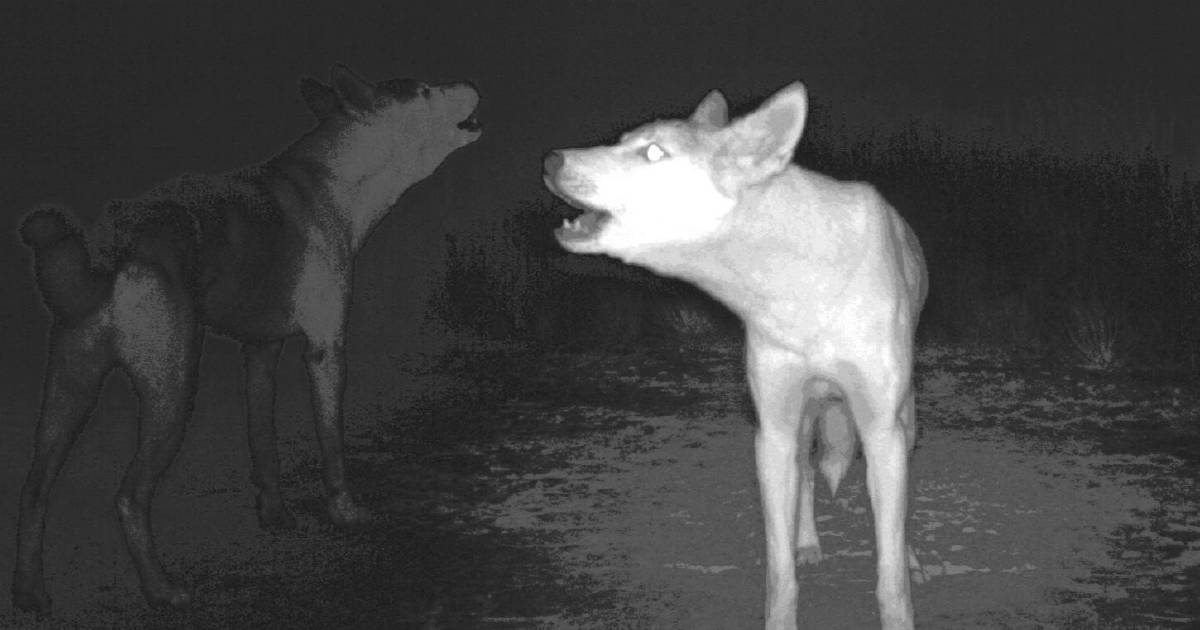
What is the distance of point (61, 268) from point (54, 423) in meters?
0.55

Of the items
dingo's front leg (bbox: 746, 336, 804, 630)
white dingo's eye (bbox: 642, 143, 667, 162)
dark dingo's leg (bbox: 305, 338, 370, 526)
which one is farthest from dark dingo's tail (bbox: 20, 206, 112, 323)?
dingo's front leg (bbox: 746, 336, 804, 630)

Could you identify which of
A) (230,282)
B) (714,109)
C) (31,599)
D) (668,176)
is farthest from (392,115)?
(668,176)

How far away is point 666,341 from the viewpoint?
43.4 ft

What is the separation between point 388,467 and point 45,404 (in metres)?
2.90

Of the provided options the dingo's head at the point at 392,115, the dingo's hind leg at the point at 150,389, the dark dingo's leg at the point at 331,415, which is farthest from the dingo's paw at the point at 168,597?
the dingo's head at the point at 392,115

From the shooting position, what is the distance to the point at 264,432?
6984 mm

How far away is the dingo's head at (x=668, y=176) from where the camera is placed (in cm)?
444

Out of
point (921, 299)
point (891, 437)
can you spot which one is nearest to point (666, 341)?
point (921, 299)

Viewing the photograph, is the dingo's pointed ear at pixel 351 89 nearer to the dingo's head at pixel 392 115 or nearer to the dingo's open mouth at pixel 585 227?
the dingo's head at pixel 392 115

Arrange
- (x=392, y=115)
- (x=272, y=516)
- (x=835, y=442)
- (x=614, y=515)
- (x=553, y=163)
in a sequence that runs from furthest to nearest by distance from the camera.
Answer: (x=392, y=115) → (x=614, y=515) → (x=272, y=516) → (x=835, y=442) → (x=553, y=163)

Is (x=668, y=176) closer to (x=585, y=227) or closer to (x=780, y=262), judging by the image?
(x=585, y=227)

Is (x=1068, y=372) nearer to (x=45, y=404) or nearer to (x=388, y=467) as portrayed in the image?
(x=388, y=467)

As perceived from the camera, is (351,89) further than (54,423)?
Yes

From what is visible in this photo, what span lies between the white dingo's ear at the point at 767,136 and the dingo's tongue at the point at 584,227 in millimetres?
431
